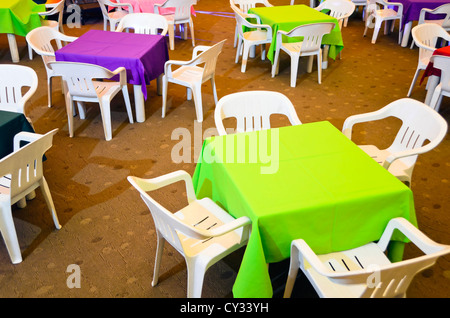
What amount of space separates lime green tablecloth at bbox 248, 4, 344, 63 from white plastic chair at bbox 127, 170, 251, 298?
322cm

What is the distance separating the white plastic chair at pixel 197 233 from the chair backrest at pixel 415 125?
51.2 inches

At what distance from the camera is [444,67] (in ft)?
12.5

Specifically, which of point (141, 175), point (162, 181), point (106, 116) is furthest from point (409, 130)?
point (106, 116)

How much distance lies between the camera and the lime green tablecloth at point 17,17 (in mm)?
5336

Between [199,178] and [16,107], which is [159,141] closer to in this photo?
[16,107]

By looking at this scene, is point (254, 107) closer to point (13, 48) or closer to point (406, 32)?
point (13, 48)

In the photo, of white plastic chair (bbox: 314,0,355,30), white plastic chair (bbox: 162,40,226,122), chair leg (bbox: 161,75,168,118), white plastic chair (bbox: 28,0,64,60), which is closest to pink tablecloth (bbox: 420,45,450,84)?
white plastic chair (bbox: 314,0,355,30)

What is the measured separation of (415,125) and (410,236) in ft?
3.56

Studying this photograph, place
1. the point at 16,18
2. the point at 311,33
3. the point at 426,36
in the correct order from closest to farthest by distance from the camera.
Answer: the point at 426,36 → the point at 311,33 → the point at 16,18

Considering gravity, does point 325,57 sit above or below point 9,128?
below

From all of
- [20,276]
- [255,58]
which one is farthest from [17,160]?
[255,58]

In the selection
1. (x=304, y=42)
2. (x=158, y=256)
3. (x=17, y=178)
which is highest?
(x=304, y=42)

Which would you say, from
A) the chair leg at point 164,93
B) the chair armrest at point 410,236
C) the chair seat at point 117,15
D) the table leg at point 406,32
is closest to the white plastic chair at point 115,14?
the chair seat at point 117,15

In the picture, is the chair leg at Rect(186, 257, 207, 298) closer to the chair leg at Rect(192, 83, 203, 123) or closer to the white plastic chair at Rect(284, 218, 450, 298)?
the white plastic chair at Rect(284, 218, 450, 298)
